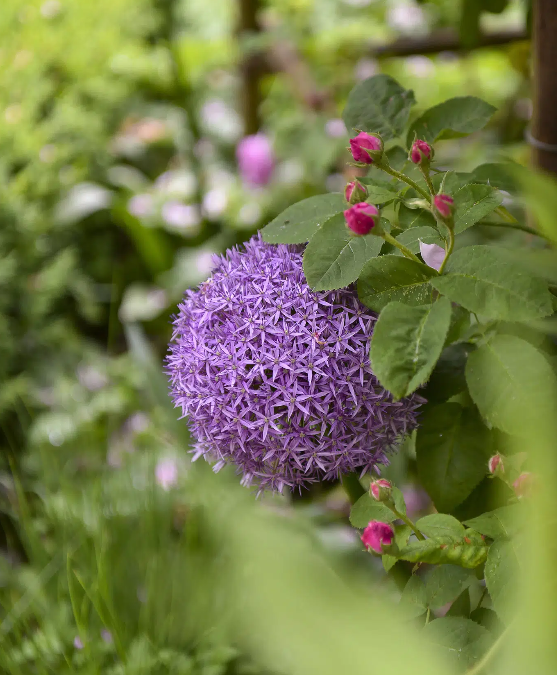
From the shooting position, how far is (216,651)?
34.6 inches

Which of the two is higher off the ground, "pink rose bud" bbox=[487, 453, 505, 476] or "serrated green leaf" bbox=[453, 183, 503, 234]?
"serrated green leaf" bbox=[453, 183, 503, 234]

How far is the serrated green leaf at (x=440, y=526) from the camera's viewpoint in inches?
18.8

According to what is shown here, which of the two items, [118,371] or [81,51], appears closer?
[118,371]

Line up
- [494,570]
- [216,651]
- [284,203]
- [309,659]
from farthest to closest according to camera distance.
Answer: [284,203]
[216,651]
[494,570]
[309,659]

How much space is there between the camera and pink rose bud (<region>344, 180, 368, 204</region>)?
0.46m

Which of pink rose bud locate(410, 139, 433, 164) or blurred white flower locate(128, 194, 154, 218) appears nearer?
pink rose bud locate(410, 139, 433, 164)

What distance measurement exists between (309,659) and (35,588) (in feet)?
3.26

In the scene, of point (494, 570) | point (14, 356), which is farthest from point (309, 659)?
point (14, 356)

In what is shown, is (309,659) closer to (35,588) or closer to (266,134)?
(35,588)

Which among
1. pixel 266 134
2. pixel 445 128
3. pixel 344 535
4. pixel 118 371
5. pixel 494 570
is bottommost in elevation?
pixel 118 371

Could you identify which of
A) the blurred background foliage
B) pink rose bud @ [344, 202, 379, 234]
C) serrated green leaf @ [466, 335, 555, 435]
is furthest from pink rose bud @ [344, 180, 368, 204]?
the blurred background foliage

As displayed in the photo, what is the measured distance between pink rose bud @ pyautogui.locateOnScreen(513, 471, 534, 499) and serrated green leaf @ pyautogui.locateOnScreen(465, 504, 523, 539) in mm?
11

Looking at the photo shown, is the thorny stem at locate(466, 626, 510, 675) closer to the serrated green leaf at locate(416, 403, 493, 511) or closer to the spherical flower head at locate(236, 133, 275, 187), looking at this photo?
the serrated green leaf at locate(416, 403, 493, 511)

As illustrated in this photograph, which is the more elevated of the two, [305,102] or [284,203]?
[305,102]
